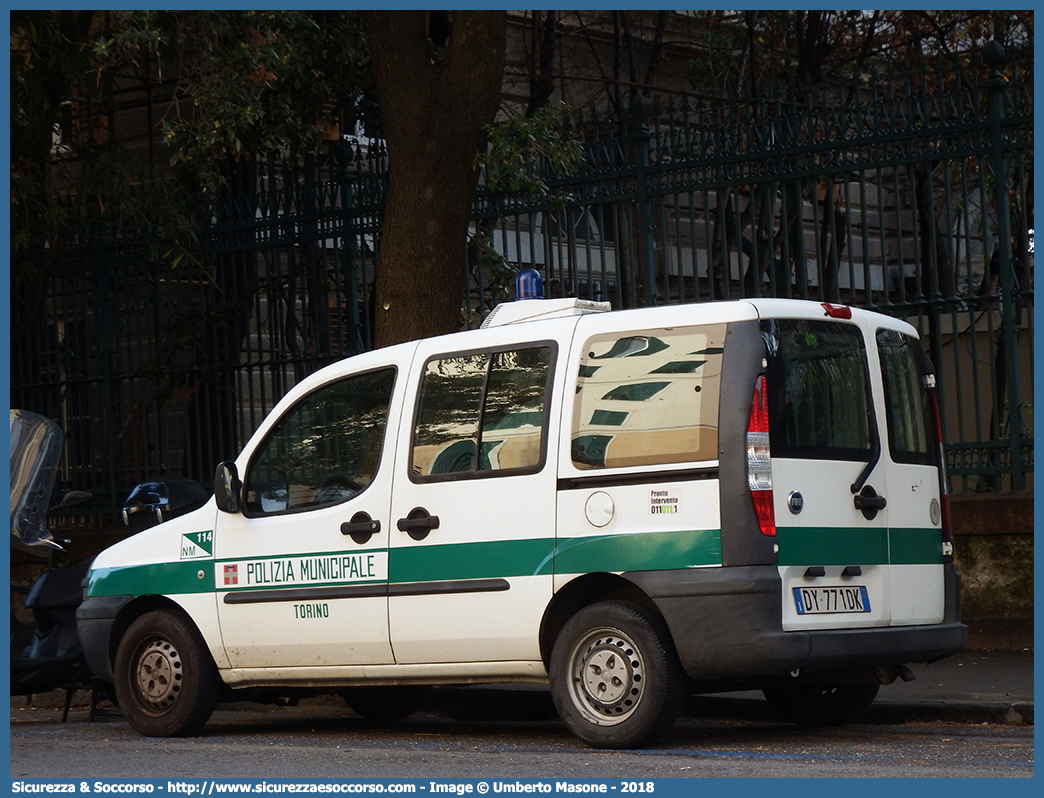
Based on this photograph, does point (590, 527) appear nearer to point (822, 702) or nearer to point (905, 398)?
point (905, 398)

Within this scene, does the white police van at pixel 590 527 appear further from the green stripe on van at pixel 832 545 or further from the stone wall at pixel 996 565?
the stone wall at pixel 996 565

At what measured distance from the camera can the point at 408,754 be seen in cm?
698

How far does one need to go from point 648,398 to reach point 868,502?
3.50 ft

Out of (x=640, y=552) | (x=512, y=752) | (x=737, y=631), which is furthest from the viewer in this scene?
(x=512, y=752)

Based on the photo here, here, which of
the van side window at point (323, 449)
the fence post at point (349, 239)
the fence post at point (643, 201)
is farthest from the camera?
the fence post at point (349, 239)

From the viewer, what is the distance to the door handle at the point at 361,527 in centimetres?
756

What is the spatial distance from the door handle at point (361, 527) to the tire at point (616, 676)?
3.72ft

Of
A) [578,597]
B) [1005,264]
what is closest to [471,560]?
[578,597]

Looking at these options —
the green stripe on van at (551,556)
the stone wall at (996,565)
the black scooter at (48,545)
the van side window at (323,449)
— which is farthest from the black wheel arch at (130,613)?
the stone wall at (996,565)

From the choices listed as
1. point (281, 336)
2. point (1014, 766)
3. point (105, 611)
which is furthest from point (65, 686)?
point (1014, 766)

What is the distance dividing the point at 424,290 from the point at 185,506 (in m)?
2.07

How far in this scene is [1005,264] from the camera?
32.3ft

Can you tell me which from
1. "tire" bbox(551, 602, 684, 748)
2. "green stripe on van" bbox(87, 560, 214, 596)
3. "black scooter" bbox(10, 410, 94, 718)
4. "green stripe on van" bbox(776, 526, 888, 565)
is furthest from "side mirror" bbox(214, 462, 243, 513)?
"green stripe on van" bbox(776, 526, 888, 565)

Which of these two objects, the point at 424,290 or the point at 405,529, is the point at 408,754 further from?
the point at 424,290
